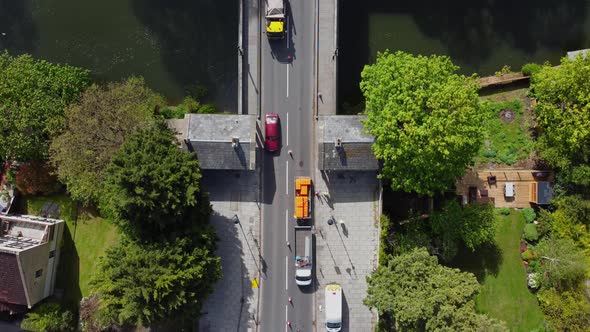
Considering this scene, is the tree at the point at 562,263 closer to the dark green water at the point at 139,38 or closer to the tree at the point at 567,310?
the tree at the point at 567,310

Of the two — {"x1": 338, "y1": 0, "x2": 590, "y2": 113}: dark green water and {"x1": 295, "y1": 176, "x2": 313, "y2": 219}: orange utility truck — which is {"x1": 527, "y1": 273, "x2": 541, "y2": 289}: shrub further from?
{"x1": 295, "y1": 176, "x2": 313, "y2": 219}: orange utility truck

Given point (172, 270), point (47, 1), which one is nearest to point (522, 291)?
point (172, 270)

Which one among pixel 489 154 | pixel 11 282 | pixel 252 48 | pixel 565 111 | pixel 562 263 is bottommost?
pixel 11 282

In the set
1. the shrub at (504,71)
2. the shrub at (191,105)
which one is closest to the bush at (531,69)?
the shrub at (504,71)

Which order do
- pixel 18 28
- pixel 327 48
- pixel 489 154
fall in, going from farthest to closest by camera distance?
pixel 18 28 → pixel 489 154 → pixel 327 48

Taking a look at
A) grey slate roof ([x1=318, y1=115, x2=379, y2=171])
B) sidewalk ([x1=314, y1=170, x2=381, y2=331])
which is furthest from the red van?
sidewalk ([x1=314, y1=170, x2=381, y2=331])

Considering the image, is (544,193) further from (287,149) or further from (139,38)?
(139,38)

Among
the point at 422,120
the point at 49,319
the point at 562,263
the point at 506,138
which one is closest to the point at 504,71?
the point at 506,138
